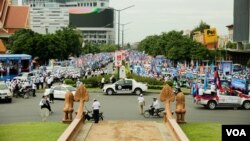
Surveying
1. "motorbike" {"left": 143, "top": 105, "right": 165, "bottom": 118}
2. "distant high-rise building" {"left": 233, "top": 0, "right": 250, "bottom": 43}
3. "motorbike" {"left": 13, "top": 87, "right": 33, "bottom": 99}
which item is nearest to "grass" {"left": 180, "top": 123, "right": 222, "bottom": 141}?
"motorbike" {"left": 143, "top": 105, "right": 165, "bottom": 118}

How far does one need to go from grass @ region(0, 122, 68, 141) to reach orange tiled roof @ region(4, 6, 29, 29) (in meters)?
86.4

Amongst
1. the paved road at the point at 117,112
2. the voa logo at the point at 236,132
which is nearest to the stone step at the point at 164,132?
the paved road at the point at 117,112

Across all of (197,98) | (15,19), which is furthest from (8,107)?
(15,19)

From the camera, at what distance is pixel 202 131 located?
68.6ft

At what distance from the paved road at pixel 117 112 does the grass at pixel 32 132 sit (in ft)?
10.9

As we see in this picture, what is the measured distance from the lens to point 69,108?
2272 cm

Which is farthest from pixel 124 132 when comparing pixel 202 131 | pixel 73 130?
pixel 202 131

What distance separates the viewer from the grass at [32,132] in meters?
18.9

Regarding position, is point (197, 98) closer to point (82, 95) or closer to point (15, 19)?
point (82, 95)

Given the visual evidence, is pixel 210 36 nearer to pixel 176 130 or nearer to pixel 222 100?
pixel 222 100

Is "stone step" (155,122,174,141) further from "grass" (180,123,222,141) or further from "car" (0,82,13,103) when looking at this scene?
"car" (0,82,13,103)

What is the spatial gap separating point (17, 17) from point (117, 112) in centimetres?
8429

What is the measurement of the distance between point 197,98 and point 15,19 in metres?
82.0

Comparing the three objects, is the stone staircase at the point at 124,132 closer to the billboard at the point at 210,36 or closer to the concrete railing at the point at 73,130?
the concrete railing at the point at 73,130
